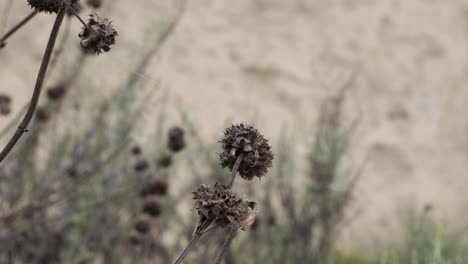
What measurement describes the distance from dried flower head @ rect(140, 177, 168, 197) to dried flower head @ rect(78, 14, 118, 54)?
1292 mm

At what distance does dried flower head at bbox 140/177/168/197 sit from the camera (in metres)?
2.01

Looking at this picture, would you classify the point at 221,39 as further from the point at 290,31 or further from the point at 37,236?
the point at 37,236

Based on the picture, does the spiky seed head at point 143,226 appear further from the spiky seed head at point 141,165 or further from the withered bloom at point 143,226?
the spiky seed head at point 141,165

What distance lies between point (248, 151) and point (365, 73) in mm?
4475

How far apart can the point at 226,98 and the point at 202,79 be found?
0.19 meters

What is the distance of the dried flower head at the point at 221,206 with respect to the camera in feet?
2.51

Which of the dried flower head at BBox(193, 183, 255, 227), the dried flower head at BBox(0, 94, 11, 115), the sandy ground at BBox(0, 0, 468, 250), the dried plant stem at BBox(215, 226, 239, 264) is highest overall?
the sandy ground at BBox(0, 0, 468, 250)

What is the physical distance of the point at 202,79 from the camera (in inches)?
185

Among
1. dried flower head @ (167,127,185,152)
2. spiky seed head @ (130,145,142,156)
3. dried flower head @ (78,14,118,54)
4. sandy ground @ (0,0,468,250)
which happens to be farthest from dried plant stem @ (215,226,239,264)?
sandy ground @ (0,0,468,250)

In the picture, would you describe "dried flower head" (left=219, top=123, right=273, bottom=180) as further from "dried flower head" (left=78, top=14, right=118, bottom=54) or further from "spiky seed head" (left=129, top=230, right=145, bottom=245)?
"spiky seed head" (left=129, top=230, right=145, bottom=245)

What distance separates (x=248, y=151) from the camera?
31.9 inches

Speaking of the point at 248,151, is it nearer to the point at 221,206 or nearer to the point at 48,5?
the point at 221,206

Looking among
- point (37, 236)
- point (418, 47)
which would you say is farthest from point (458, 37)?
point (37, 236)

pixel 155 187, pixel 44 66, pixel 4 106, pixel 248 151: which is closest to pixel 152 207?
pixel 155 187
